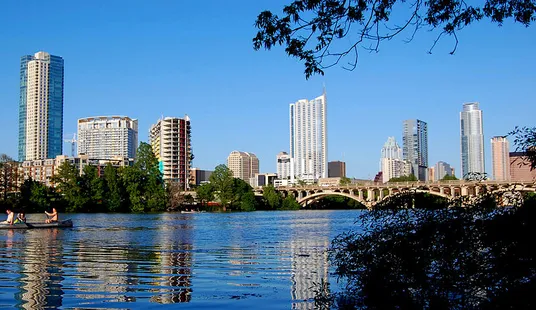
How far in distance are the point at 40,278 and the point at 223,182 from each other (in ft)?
369

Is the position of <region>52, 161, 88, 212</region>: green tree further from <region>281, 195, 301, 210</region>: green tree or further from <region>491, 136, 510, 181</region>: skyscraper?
<region>491, 136, 510, 181</region>: skyscraper

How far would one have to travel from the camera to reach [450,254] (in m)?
10.0

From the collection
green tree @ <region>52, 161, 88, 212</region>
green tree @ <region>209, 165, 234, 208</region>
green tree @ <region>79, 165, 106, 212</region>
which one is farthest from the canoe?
green tree @ <region>209, 165, 234, 208</region>

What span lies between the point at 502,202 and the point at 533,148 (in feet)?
3.96

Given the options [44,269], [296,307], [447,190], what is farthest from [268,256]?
[447,190]

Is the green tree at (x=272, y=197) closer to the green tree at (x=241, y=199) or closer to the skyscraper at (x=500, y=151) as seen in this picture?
the green tree at (x=241, y=199)

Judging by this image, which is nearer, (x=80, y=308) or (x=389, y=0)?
(x=389, y=0)

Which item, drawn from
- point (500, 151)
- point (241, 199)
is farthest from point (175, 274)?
point (241, 199)

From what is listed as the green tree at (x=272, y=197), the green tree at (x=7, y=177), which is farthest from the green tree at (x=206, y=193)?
the green tree at (x=7, y=177)

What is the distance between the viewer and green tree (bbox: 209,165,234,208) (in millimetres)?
131750

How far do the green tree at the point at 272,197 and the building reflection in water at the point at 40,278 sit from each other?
108m

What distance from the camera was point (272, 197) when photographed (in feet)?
457

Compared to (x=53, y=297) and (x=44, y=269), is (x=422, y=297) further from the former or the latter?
(x=44, y=269)

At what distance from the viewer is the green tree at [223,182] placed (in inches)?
5187
